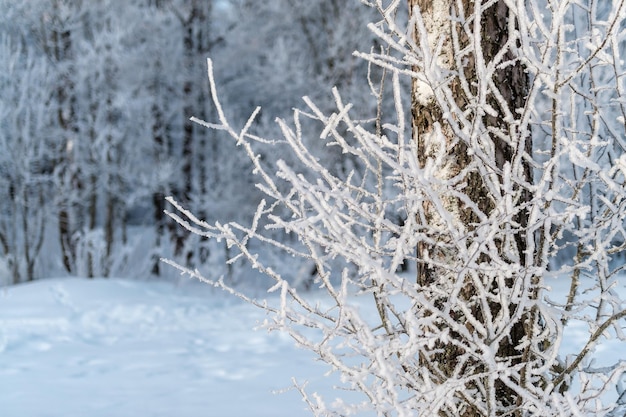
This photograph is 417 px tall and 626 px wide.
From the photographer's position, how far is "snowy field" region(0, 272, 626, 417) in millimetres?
4887

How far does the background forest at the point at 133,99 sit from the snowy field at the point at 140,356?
9.23ft

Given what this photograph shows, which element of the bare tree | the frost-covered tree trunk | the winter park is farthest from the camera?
the frost-covered tree trunk

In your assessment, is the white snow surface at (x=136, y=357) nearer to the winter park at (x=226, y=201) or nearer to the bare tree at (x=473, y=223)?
the winter park at (x=226, y=201)

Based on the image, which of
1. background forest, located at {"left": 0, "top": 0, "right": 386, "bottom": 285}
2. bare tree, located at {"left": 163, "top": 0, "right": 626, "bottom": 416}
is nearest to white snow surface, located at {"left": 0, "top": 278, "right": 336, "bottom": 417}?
bare tree, located at {"left": 163, "top": 0, "right": 626, "bottom": 416}

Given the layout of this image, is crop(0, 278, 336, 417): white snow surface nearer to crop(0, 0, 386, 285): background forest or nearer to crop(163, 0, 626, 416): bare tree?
crop(163, 0, 626, 416): bare tree

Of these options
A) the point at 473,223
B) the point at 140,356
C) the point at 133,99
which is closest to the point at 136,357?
the point at 140,356

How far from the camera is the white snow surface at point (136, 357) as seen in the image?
488cm

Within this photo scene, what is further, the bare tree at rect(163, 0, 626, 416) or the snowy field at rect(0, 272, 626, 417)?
the snowy field at rect(0, 272, 626, 417)

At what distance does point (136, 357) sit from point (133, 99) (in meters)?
7.62

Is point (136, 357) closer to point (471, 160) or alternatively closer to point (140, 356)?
point (140, 356)

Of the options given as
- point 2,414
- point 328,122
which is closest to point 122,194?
point 2,414

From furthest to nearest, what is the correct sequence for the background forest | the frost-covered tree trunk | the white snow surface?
1. the background forest
2. the white snow surface
3. the frost-covered tree trunk

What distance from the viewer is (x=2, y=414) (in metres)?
4.68

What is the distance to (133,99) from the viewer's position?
511 inches
